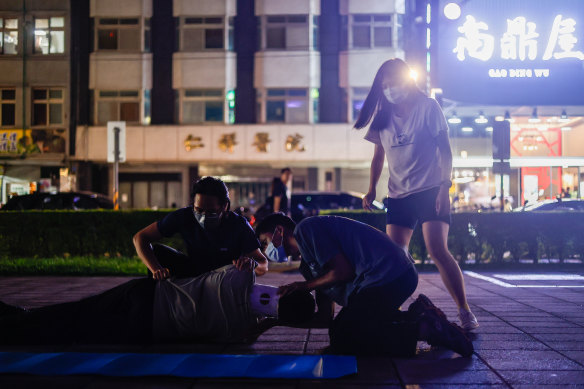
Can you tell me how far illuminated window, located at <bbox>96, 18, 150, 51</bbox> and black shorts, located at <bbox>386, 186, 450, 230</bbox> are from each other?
2399 centimetres

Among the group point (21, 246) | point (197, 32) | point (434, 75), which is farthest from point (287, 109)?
point (21, 246)

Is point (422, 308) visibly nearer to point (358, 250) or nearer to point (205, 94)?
point (358, 250)

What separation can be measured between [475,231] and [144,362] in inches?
300

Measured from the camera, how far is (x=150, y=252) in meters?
4.07

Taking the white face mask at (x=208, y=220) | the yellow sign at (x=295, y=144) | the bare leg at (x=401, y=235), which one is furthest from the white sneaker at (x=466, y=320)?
the yellow sign at (x=295, y=144)

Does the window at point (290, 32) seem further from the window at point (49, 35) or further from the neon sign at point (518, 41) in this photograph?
the neon sign at point (518, 41)

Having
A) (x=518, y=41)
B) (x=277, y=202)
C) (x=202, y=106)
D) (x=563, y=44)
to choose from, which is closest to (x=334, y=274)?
(x=277, y=202)

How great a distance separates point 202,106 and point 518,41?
48.6 ft

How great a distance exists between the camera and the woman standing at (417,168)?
171 inches

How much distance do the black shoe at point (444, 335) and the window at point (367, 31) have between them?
76.0 feet

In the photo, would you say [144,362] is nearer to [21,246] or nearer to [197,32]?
[21,246]

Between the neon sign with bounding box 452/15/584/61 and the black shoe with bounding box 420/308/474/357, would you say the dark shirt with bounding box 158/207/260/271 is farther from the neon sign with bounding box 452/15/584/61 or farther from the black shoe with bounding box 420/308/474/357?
the neon sign with bounding box 452/15/584/61

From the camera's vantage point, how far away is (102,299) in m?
3.96

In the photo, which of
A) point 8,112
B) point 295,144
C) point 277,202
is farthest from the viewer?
point 8,112
